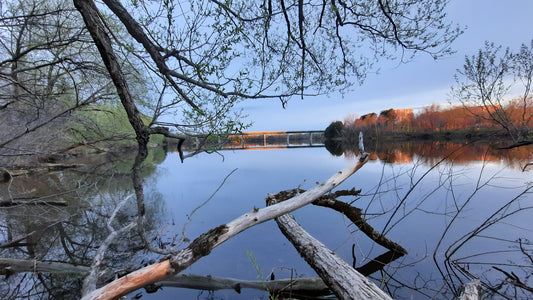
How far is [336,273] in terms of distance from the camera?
87.0 inches

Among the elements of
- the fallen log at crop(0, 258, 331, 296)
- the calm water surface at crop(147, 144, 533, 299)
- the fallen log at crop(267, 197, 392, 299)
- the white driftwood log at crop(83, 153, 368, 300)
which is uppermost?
the white driftwood log at crop(83, 153, 368, 300)

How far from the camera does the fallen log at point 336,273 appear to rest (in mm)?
1935

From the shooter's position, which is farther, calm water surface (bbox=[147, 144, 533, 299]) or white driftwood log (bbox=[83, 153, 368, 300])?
calm water surface (bbox=[147, 144, 533, 299])

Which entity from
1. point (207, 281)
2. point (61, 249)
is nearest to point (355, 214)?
point (207, 281)

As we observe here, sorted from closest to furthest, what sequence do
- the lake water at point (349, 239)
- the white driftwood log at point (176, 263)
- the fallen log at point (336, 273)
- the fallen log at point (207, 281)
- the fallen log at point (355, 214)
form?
the white driftwood log at point (176, 263) < the fallen log at point (336, 273) < the fallen log at point (207, 281) < the lake water at point (349, 239) < the fallen log at point (355, 214)

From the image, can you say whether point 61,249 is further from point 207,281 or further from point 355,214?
point 355,214

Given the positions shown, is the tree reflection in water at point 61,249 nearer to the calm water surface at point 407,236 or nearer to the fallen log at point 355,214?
the calm water surface at point 407,236

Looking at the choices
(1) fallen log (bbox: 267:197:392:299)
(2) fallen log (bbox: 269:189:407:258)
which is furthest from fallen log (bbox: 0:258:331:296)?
(2) fallen log (bbox: 269:189:407:258)

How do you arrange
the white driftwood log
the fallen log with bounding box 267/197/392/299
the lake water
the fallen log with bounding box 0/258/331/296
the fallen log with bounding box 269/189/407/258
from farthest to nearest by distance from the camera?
the fallen log with bounding box 269/189/407/258
the lake water
the fallen log with bounding box 0/258/331/296
the fallen log with bounding box 267/197/392/299
the white driftwood log

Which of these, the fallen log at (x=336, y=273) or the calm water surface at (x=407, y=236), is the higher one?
the fallen log at (x=336, y=273)

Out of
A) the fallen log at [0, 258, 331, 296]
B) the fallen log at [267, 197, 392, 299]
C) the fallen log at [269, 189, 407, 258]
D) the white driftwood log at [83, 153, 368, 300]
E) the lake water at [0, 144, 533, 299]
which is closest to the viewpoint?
the white driftwood log at [83, 153, 368, 300]

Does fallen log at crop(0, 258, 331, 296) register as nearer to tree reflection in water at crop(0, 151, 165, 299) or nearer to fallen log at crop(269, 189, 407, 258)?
tree reflection in water at crop(0, 151, 165, 299)

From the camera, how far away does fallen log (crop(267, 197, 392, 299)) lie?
1935 mm

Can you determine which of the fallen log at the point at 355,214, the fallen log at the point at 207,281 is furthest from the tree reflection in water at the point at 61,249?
the fallen log at the point at 355,214
